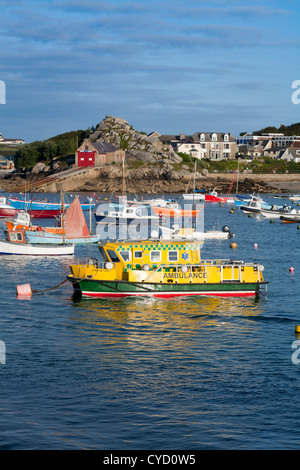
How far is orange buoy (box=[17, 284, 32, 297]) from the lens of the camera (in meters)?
41.2

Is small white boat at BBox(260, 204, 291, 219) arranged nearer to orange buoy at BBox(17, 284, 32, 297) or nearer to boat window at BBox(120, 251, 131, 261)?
orange buoy at BBox(17, 284, 32, 297)

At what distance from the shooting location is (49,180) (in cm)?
16075

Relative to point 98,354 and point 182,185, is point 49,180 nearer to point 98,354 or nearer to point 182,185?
point 182,185

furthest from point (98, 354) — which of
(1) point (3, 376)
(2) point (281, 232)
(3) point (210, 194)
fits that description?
(3) point (210, 194)

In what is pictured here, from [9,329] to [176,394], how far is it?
12468 mm

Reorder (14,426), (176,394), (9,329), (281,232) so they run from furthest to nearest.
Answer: (281,232) → (9,329) → (176,394) → (14,426)

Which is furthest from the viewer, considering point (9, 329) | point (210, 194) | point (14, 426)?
point (210, 194)

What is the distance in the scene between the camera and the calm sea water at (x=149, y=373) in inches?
790

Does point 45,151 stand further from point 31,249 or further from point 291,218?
point 31,249

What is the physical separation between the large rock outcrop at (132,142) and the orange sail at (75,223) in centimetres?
10985

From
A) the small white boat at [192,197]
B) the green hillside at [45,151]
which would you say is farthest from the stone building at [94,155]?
the small white boat at [192,197]

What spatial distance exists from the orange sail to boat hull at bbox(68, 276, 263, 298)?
21688 millimetres

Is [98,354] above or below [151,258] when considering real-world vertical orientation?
below

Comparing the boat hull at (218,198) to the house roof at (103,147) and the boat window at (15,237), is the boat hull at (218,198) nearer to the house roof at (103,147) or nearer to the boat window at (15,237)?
the house roof at (103,147)
